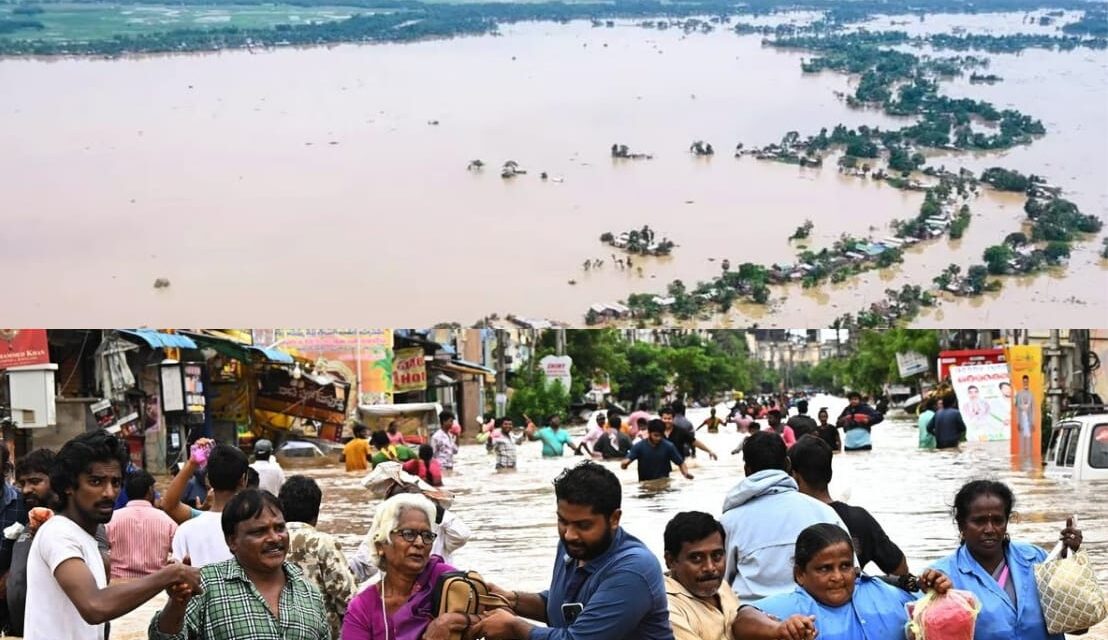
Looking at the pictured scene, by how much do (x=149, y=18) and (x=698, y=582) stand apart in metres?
20.6

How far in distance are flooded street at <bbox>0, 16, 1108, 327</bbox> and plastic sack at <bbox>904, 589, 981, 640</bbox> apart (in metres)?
17.5

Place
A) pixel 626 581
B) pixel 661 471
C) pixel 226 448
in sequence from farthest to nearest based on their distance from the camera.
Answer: pixel 661 471 < pixel 226 448 < pixel 626 581

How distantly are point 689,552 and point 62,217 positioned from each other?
18.8 metres

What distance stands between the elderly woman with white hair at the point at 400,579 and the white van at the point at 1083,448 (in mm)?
12193

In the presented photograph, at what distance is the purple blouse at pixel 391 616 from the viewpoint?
198 inches

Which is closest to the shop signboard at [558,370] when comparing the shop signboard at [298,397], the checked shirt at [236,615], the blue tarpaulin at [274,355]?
the shop signboard at [298,397]

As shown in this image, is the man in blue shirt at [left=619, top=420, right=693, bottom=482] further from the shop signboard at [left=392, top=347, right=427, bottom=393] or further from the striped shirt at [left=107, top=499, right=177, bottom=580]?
the shop signboard at [left=392, top=347, right=427, bottom=393]

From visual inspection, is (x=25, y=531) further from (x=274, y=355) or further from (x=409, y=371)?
(x=409, y=371)

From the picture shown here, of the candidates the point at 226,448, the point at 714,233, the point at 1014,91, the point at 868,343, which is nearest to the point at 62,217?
the point at 714,233

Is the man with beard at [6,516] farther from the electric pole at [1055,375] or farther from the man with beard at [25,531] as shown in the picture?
the electric pole at [1055,375]

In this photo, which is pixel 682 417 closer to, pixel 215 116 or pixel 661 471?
pixel 661 471

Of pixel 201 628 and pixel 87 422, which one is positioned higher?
pixel 201 628

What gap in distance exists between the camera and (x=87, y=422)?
2214 cm

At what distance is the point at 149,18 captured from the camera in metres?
24.3
